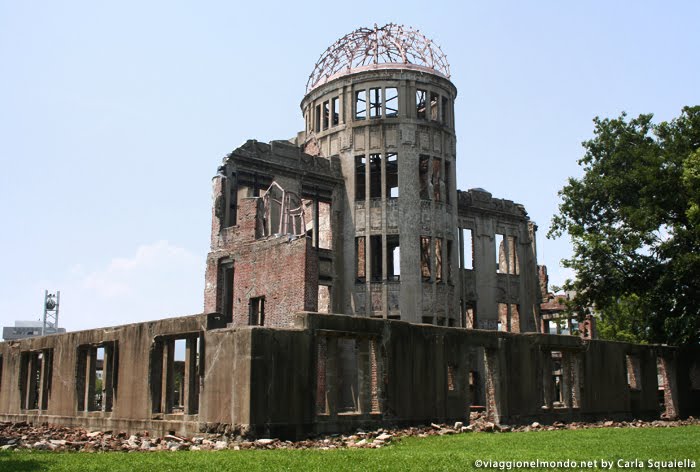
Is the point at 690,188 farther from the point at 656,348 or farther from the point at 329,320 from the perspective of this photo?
the point at 329,320

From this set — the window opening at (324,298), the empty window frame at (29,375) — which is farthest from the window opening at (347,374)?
the empty window frame at (29,375)

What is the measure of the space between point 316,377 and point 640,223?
602 inches

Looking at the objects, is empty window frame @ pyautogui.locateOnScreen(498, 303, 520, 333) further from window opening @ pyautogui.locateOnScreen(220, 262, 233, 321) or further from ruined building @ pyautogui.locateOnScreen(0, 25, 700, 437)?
window opening @ pyautogui.locateOnScreen(220, 262, 233, 321)

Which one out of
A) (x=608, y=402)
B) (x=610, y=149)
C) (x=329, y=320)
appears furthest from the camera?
(x=610, y=149)

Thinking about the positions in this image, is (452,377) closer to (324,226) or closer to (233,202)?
(324,226)

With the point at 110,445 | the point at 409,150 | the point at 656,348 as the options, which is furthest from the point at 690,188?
the point at 110,445

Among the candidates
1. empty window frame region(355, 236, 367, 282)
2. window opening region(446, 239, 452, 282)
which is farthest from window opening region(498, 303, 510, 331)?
empty window frame region(355, 236, 367, 282)

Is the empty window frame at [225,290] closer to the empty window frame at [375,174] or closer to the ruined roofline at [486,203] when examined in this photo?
the empty window frame at [375,174]

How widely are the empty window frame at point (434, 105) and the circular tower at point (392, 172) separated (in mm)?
47

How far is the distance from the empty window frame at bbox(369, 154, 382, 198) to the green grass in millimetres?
16924

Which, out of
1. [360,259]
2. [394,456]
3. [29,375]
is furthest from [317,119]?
[394,456]

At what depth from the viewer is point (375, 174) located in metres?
31.3

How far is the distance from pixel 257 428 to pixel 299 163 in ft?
51.3

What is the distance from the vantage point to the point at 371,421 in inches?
680
